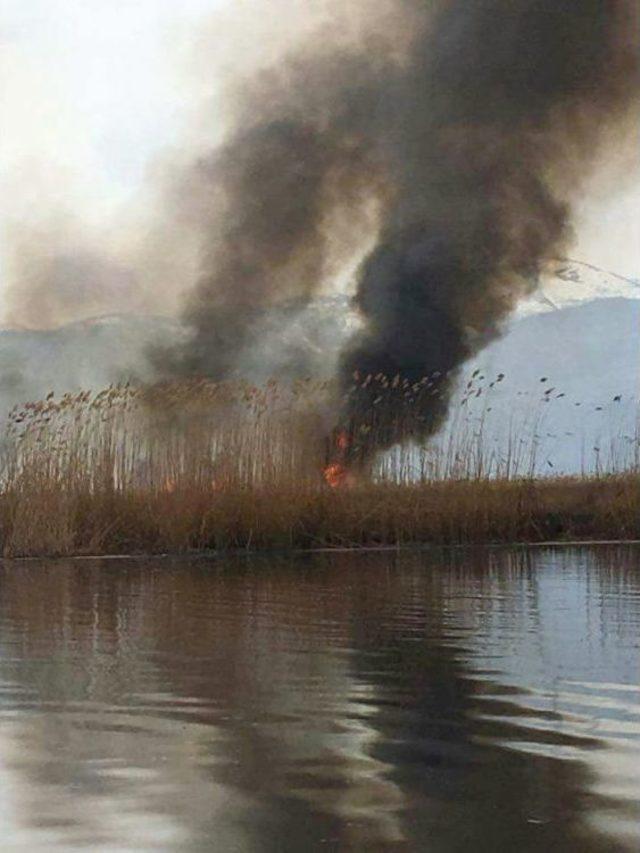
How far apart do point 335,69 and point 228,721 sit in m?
24.0

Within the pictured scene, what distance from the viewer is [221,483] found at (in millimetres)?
13523

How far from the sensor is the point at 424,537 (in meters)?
14.4

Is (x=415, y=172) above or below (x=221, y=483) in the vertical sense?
above

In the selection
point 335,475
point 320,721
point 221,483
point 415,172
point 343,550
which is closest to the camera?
point 320,721

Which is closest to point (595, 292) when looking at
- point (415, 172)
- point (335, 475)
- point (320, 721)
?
point (415, 172)

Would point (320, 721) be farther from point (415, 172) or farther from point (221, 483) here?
point (415, 172)

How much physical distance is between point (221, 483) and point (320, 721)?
8907mm

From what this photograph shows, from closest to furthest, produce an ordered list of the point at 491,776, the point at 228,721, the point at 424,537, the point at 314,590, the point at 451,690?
the point at 491,776
the point at 228,721
the point at 451,690
the point at 314,590
the point at 424,537

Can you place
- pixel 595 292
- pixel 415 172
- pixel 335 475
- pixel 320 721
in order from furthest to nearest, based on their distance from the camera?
pixel 595 292
pixel 415 172
pixel 335 475
pixel 320 721

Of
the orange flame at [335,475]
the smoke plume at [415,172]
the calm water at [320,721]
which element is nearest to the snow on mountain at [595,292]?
the smoke plume at [415,172]

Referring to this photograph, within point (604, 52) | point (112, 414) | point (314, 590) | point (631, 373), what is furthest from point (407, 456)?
point (631, 373)

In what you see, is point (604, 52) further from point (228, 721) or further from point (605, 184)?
point (228, 721)

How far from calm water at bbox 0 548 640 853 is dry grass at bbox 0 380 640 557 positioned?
406 cm

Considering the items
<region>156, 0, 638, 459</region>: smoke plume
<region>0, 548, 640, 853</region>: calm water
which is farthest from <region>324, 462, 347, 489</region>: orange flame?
<region>156, 0, 638, 459</region>: smoke plume
